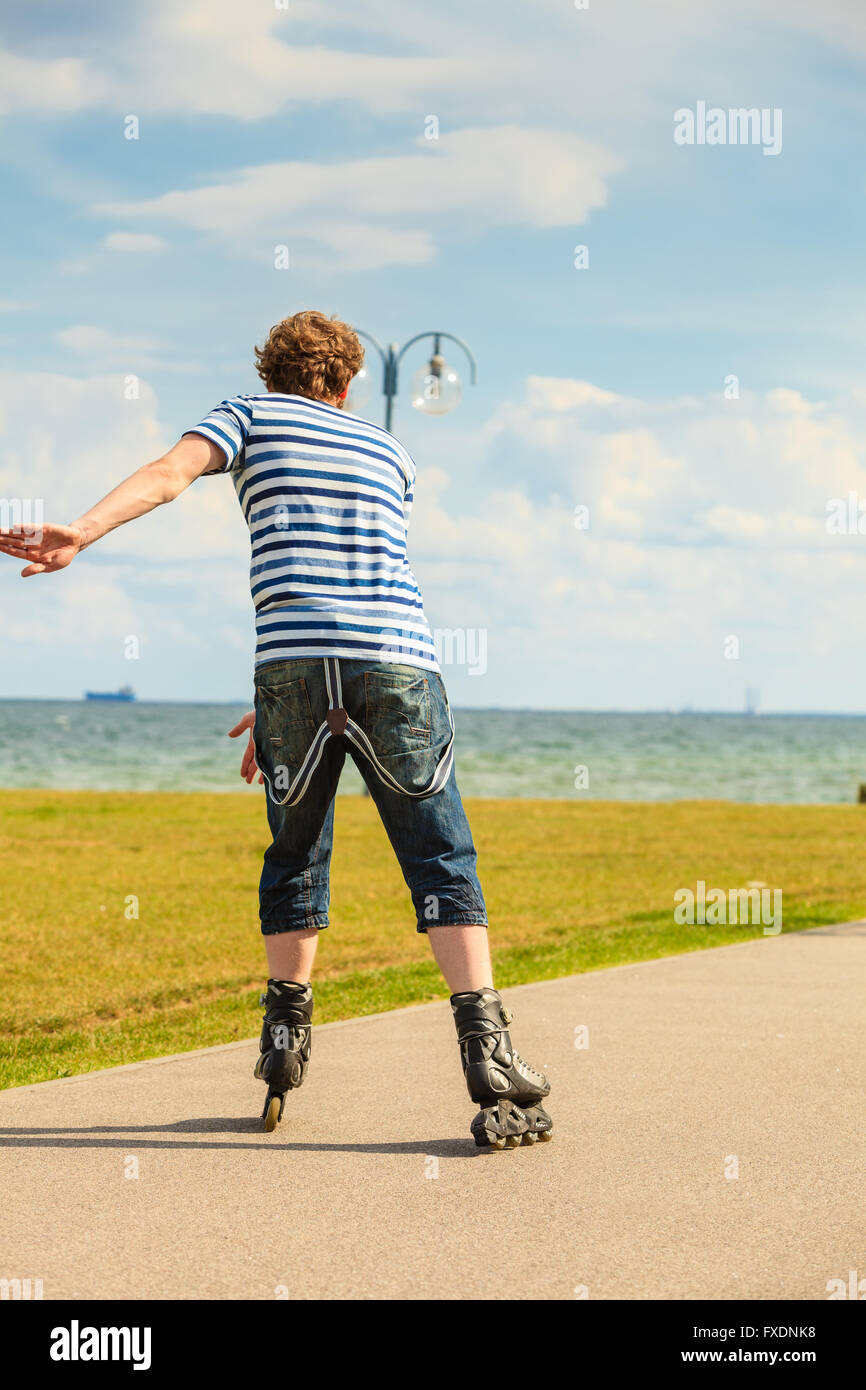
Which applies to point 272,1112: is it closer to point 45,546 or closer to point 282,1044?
point 282,1044

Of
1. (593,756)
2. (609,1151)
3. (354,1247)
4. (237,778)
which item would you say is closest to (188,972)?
(609,1151)

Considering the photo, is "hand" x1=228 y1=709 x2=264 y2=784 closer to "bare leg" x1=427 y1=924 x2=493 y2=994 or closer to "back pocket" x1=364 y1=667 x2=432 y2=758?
"back pocket" x1=364 y1=667 x2=432 y2=758

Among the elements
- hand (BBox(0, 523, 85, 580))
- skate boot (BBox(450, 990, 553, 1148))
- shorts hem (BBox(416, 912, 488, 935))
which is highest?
hand (BBox(0, 523, 85, 580))

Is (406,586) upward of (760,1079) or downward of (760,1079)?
upward

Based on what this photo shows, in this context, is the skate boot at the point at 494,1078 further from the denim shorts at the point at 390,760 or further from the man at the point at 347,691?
the denim shorts at the point at 390,760

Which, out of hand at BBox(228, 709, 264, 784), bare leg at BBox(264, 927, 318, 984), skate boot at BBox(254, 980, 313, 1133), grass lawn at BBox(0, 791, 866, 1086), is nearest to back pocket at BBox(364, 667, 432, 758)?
hand at BBox(228, 709, 264, 784)

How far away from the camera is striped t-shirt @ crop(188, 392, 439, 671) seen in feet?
13.2

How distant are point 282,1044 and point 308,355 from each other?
81.1 inches

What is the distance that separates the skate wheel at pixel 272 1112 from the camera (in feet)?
13.8

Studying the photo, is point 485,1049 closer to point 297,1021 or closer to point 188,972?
point 297,1021

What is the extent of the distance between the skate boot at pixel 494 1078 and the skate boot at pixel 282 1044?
19.9 inches
